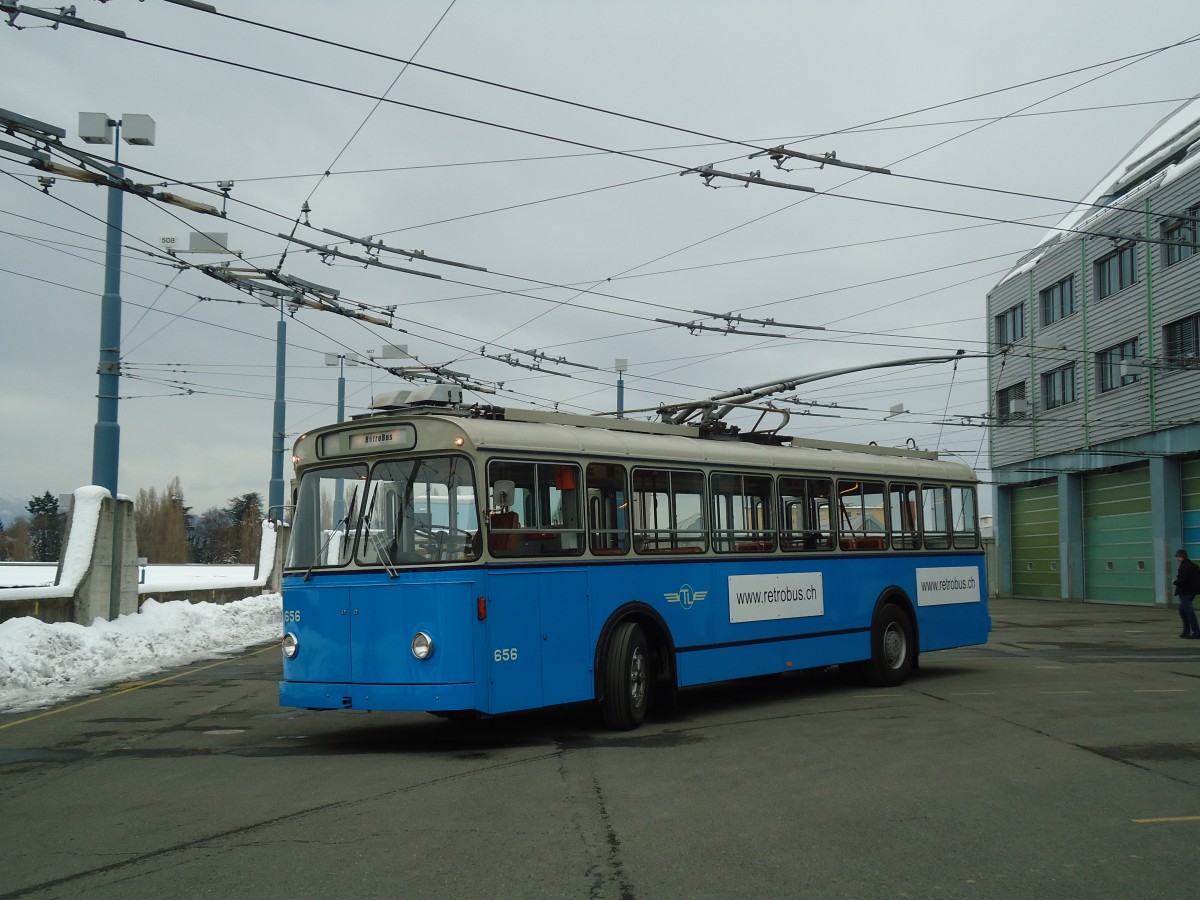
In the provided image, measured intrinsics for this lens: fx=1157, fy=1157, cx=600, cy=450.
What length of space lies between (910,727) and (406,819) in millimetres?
5646

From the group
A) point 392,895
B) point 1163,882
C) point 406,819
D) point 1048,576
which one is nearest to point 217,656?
point 406,819

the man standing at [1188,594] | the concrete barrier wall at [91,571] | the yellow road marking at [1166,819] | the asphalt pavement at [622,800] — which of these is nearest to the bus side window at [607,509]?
the asphalt pavement at [622,800]

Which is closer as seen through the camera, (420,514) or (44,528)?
(420,514)

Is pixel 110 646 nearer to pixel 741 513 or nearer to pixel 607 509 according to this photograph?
pixel 607 509

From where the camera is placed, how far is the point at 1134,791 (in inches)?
312

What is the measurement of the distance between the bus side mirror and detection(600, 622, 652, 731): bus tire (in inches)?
71.4

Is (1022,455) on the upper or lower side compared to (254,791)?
upper

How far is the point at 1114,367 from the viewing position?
125ft

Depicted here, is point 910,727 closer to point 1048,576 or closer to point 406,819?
point 406,819

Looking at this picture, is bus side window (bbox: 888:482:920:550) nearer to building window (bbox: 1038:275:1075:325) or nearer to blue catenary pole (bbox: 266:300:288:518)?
blue catenary pole (bbox: 266:300:288:518)

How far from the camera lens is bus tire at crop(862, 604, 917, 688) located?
48.8 ft

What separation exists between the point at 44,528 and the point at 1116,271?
316ft

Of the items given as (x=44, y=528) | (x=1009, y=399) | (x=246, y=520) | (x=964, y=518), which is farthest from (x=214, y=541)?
(x=964, y=518)

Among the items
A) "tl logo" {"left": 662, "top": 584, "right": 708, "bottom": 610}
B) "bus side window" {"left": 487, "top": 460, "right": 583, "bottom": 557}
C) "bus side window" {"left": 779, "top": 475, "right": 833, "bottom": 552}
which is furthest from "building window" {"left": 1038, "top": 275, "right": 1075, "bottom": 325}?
"bus side window" {"left": 487, "top": 460, "right": 583, "bottom": 557}
